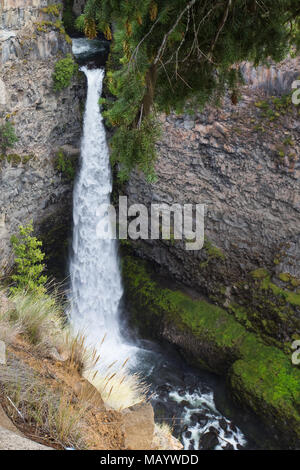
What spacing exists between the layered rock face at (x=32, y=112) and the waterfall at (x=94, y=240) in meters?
0.60

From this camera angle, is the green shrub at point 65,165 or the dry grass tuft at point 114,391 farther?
the green shrub at point 65,165

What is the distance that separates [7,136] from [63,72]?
9.65 feet

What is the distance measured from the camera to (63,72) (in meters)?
12.2

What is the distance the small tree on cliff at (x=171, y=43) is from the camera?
3363 millimetres

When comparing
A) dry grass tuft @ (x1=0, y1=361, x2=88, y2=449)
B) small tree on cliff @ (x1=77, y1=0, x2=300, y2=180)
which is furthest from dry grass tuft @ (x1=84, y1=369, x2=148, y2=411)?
small tree on cliff @ (x1=77, y1=0, x2=300, y2=180)

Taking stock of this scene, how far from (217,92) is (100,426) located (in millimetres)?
3579

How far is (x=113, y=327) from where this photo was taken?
13039 millimetres

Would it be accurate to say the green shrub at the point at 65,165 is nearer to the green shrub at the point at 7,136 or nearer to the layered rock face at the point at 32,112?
the layered rock face at the point at 32,112

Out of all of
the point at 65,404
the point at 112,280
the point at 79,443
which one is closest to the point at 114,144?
the point at 65,404
